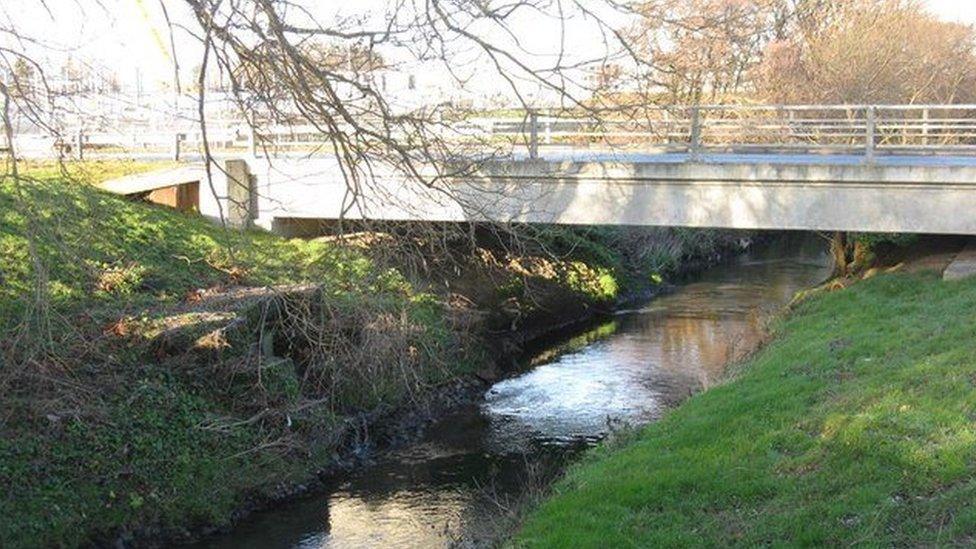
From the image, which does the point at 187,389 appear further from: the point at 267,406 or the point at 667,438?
the point at 667,438

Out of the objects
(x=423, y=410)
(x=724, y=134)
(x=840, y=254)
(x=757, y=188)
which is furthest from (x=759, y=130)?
(x=423, y=410)

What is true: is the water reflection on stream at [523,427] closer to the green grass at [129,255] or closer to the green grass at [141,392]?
the green grass at [141,392]

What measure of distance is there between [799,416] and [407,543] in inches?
178

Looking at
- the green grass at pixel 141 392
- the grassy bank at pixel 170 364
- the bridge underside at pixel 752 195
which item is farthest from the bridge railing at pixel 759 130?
the green grass at pixel 141 392

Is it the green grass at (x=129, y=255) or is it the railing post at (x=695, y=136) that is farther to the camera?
the railing post at (x=695, y=136)

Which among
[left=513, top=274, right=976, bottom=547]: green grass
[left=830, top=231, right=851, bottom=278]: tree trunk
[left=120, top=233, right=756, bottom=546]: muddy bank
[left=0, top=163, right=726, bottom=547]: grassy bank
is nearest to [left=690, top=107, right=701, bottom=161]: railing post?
[left=120, top=233, right=756, bottom=546]: muddy bank

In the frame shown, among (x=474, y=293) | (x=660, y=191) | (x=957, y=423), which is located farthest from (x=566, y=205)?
(x=957, y=423)

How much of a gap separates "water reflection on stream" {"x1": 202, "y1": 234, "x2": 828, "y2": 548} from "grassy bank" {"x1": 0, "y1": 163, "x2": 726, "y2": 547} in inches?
35.1

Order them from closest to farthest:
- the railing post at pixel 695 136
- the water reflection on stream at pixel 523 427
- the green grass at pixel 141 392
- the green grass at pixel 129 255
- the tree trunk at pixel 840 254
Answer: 1. the green grass at pixel 141 392
2. the water reflection on stream at pixel 523 427
3. the green grass at pixel 129 255
4. the railing post at pixel 695 136
5. the tree trunk at pixel 840 254

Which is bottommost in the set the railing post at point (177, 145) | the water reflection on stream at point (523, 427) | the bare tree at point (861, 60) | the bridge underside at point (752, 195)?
the water reflection on stream at point (523, 427)

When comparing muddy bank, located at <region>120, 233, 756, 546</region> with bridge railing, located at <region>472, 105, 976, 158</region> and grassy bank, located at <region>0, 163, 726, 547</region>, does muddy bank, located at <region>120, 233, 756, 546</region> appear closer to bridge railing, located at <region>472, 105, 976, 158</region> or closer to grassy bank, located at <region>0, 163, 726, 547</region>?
grassy bank, located at <region>0, 163, 726, 547</region>

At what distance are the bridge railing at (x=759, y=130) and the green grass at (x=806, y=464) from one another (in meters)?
3.45

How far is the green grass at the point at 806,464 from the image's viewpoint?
8.94 m

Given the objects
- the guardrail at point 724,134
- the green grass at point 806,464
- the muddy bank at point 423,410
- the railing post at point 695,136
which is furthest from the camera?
the railing post at point 695,136
